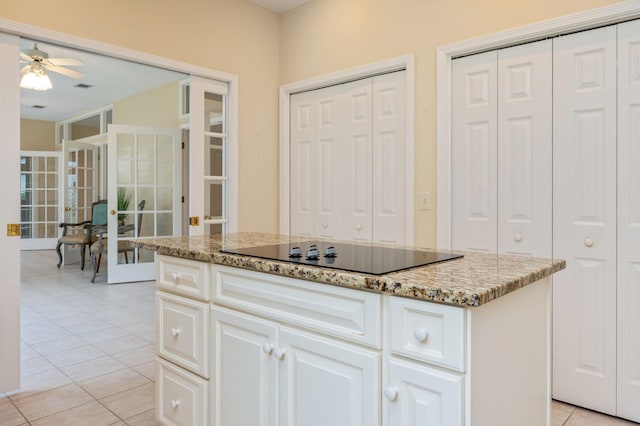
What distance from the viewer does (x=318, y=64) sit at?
363 cm

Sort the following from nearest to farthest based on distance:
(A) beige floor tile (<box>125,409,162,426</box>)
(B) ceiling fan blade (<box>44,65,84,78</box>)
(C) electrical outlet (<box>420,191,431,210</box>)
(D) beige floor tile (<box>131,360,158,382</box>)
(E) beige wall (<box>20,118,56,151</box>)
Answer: (A) beige floor tile (<box>125,409,162,426</box>) → (D) beige floor tile (<box>131,360,158,382</box>) → (C) electrical outlet (<box>420,191,431,210</box>) → (B) ceiling fan blade (<box>44,65,84,78</box>) → (E) beige wall (<box>20,118,56,151</box>)

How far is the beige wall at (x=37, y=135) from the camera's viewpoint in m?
9.05

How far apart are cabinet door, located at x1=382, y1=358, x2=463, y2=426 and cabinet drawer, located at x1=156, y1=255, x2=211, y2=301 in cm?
87

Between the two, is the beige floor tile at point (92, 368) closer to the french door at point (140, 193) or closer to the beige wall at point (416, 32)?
the beige wall at point (416, 32)

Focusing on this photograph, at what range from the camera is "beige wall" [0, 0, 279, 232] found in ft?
8.85

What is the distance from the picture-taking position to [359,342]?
124 centimetres

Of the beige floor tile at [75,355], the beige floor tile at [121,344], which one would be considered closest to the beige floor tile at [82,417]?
the beige floor tile at [75,355]


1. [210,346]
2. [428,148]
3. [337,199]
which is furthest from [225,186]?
[210,346]

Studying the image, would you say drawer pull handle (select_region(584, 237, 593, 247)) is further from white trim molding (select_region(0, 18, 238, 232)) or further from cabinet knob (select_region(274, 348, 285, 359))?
white trim molding (select_region(0, 18, 238, 232))

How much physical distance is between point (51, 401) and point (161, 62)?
7.36ft

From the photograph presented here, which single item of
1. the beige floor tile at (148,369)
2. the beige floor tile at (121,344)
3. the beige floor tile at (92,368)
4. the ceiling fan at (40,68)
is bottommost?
Result: the beige floor tile at (92,368)

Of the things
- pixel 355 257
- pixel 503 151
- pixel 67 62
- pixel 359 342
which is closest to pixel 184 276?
pixel 355 257

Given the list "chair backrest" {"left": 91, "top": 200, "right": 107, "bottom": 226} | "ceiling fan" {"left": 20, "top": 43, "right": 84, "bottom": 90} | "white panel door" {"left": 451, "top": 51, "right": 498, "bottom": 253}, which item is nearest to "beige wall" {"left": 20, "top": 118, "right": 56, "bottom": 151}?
"chair backrest" {"left": 91, "top": 200, "right": 107, "bottom": 226}

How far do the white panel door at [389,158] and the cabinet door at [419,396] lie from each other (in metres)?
2.02
